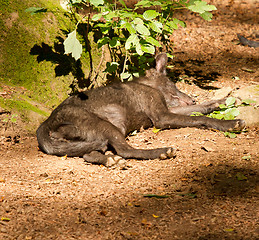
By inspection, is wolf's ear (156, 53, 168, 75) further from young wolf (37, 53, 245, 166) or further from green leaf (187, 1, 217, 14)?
green leaf (187, 1, 217, 14)

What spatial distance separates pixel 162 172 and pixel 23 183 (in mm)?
1620

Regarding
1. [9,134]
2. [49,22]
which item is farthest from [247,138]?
[49,22]

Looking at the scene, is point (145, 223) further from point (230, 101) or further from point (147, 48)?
point (230, 101)

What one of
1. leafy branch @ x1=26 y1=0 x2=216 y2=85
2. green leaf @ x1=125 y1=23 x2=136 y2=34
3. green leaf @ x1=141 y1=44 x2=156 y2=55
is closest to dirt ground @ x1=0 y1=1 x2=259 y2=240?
green leaf @ x1=141 y1=44 x2=156 y2=55

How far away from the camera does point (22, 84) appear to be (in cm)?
573

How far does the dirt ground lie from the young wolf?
0.55 ft

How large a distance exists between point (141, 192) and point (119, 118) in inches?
77.6

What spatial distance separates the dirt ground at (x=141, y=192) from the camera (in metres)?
2.79

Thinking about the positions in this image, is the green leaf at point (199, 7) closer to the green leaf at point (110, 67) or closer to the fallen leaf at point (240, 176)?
the green leaf at point (110, 67)

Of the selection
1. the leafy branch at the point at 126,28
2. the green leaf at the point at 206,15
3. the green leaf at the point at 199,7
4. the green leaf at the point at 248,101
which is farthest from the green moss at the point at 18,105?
the green leaf at the point at 248,101

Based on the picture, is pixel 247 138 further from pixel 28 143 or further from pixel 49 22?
pixel 49 22

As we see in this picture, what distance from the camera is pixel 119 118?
5.30 m

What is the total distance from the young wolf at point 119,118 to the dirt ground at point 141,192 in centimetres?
17

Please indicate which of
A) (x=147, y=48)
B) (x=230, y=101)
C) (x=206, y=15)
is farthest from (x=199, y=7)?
(x=230, y=101)
